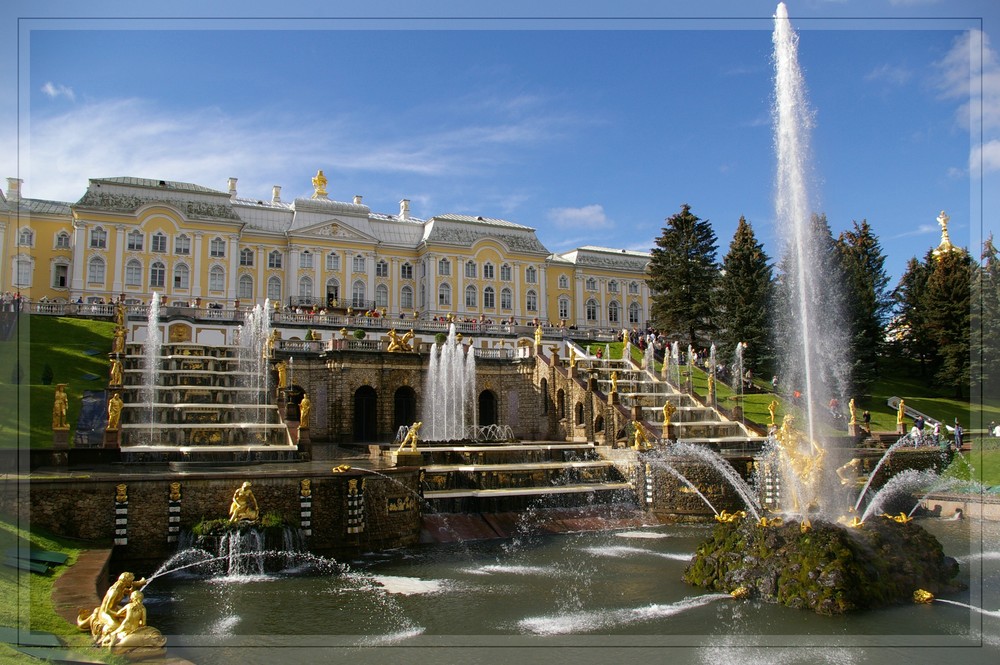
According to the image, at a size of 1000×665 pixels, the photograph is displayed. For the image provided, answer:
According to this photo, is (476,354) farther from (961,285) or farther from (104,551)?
(961,285)

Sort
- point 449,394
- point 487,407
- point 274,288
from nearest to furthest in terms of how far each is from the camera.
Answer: point 449,394 → point 487,407 → point 274,288

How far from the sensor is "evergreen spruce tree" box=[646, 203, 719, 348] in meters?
56.1

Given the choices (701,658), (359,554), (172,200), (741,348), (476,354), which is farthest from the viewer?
(172,200)

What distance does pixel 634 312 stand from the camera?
77062 mm

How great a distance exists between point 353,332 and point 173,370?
15384 mm

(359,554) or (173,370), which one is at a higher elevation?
(173,370)

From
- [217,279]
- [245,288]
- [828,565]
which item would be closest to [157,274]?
[217,279]

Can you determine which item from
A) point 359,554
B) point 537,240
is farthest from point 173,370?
point 537,240

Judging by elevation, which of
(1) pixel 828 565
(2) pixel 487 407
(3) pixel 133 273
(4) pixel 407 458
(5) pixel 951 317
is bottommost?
(1) pixel 828 565

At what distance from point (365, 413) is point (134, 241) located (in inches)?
1151

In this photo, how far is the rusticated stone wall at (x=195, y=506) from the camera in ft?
58.6

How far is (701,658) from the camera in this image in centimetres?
1234

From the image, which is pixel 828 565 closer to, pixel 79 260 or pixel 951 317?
pixel 951 317

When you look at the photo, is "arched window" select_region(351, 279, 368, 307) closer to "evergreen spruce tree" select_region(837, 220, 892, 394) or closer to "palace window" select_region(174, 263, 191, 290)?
"palace window" select_region(174, 263, 191, 290)
